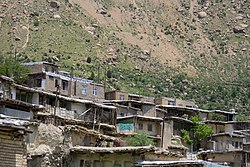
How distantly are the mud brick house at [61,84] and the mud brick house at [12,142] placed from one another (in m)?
37.2

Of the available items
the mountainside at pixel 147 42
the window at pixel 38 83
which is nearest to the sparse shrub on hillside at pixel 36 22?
the mountainside at pixel 147 42

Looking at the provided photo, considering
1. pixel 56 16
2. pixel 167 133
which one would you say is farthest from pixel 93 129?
pixel 56 16

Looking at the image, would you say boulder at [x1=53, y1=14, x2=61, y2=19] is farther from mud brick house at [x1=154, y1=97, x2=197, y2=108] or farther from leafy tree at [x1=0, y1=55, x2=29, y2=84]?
leafy tree at [x1=0, y1=55, x2=29, y2=84]

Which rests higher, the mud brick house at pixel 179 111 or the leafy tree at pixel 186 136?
the mud brick house at pixel 179 111

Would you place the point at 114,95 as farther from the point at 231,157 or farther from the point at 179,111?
the point at 231,157

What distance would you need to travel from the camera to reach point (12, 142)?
22094mm

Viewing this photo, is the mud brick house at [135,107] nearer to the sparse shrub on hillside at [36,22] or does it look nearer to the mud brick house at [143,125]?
the mud brick house at [143,125]

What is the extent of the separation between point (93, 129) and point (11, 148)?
1090 inches

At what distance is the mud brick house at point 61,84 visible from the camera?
2488 inches

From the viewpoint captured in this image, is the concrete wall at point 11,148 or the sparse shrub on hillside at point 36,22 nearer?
the concrete wall at point 11,148

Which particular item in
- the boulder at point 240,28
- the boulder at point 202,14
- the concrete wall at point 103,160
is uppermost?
the boulder at point 202,14

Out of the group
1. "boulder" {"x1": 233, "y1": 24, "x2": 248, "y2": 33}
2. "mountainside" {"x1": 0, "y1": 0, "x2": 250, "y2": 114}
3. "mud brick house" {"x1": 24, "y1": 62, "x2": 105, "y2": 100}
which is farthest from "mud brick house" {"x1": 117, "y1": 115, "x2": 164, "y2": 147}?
"boulder" {"x1": 233, "y1": 24, "x2": 248, "y2": 33}

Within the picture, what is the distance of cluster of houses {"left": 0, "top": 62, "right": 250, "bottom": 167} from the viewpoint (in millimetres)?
32625

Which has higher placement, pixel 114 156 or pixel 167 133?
pixel 167 133
